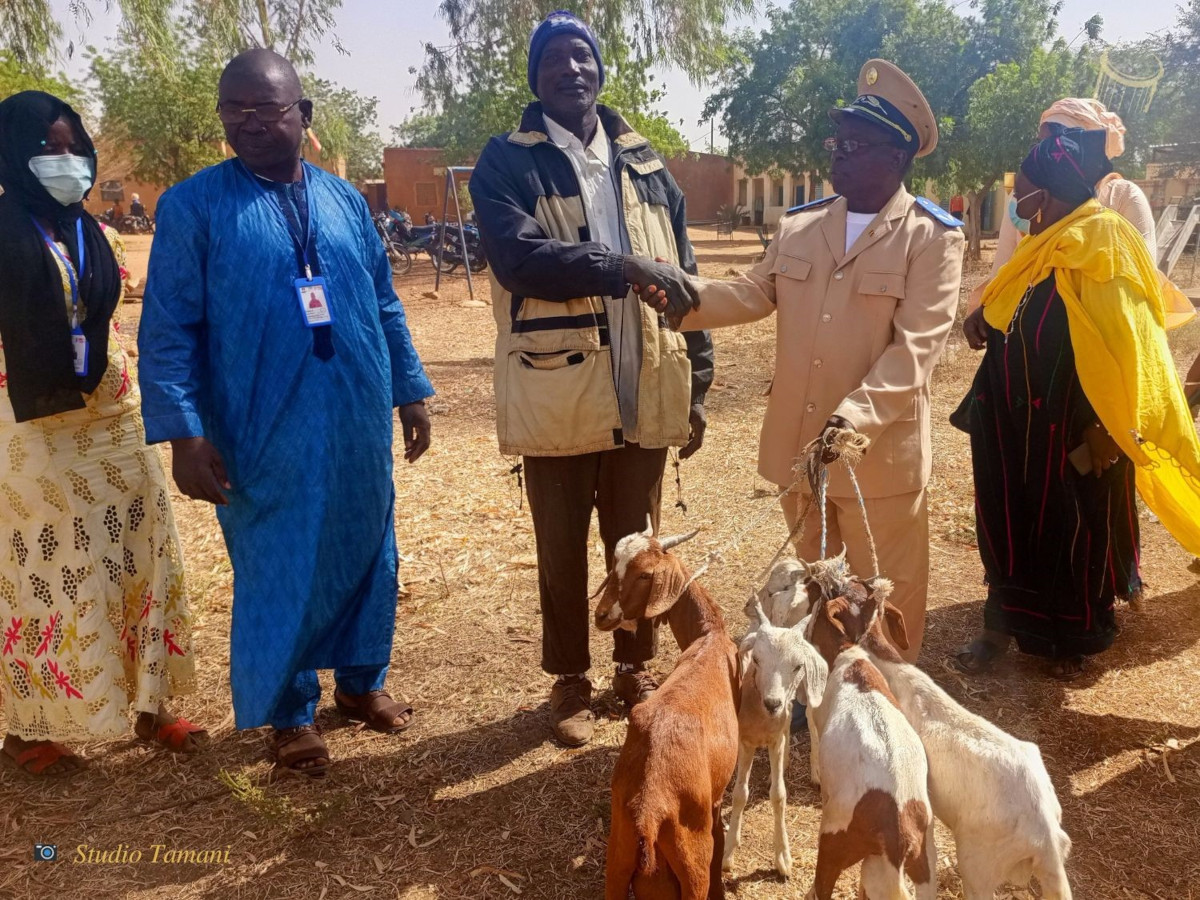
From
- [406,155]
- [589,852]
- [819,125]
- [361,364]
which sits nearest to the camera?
[589,852]

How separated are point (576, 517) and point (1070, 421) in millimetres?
2177

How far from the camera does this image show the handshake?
9.93ft

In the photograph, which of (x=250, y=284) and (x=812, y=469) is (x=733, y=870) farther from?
(x=250, y=284)

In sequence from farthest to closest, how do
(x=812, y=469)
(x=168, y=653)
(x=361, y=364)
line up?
(x=168, y=653) → (x=361, y=364) → (x=812, y=469)

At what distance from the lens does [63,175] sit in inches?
128

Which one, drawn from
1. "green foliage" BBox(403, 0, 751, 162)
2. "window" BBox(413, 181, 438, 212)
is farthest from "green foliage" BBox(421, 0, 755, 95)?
"window" BBox(413, 181, 438, 212)

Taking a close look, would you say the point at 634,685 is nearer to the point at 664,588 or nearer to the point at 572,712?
the point at 572,712

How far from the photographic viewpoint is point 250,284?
10.2ft

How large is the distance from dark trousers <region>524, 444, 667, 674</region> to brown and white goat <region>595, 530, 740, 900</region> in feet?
2.01

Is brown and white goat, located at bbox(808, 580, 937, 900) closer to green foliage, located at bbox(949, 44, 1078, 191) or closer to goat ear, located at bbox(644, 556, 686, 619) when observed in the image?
goat ear, located at bbox(644, 556, 686, 619)

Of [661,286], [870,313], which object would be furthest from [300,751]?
[870,313]

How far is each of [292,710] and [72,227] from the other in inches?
80.1

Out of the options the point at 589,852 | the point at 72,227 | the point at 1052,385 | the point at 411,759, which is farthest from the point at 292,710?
the point at 1052,385

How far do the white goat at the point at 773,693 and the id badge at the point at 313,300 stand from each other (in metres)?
1.82
